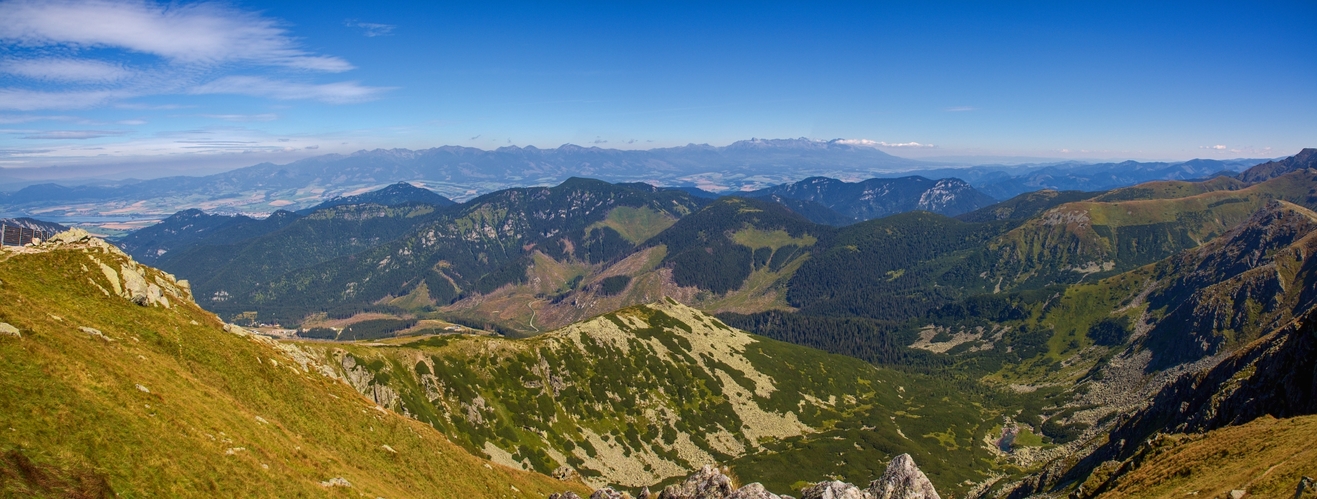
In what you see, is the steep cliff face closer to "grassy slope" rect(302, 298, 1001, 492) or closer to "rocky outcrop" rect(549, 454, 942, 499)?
"rocky outcrop" rect(549, 454, 942, 499)

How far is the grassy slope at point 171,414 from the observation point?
33031 millimetres

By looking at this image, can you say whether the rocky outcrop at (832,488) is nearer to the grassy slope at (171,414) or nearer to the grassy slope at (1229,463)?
the grassy slope at (1229,463)

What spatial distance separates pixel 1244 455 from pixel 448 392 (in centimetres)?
14233

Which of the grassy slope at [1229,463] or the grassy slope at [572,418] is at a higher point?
the grassy slope at [1229,463]

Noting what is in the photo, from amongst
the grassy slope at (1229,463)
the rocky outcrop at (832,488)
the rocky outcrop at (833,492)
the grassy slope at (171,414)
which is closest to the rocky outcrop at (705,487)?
the rocky outcrop at (832,488)

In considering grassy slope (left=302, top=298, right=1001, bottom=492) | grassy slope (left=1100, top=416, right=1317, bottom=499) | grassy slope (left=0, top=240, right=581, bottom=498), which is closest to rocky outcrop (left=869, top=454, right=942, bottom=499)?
grassy slope (left=1100, top=416, right=1317, bottom=499)

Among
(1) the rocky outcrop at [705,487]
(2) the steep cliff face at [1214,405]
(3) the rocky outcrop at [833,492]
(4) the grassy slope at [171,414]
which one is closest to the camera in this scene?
(4) the grassy slope at [171,414]

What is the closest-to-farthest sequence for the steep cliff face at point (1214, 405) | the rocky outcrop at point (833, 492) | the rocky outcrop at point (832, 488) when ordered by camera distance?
the rocky outcrop at point (833, 492), the rocky outcrop at point (832, 488), the steep cliff face at point (1214, 405)

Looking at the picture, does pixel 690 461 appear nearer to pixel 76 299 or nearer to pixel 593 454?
pixel 593 454

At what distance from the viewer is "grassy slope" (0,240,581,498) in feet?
108

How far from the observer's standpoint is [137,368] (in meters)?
46.8

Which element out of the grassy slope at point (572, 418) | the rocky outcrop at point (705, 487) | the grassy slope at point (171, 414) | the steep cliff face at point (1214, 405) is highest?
the grassy slope at point (171, 414)

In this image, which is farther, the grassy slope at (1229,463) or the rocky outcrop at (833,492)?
the rocky outcrop at (833,492)

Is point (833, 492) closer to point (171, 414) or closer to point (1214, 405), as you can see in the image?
point (171, 414)
